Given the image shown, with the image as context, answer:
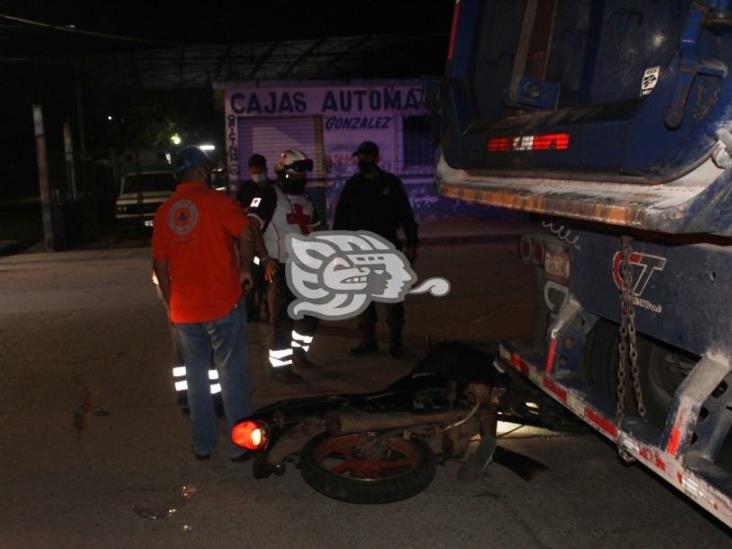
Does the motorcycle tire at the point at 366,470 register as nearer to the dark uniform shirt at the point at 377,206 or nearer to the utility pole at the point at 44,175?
the dark uniform shirt at the point at 377,206

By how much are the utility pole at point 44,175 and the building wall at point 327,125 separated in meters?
4.11

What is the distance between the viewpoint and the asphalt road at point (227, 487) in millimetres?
4016

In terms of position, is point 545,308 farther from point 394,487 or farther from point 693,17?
point 693,17

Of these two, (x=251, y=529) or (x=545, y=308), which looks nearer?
(x=251, y=529)

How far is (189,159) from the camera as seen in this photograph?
484 centimetres

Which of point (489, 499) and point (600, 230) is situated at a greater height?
point (600, 230)

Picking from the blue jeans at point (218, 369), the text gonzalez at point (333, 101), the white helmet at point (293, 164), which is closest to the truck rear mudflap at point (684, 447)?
the blue jeans at point (218, 369)

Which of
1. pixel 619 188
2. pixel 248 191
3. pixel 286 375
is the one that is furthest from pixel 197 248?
pixel 248 191

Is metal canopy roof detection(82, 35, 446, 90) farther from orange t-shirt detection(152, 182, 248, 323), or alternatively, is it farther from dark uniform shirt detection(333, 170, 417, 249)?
orange t-shirt detection(152, 182, 248, 323)

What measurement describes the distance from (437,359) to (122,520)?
1941 mm

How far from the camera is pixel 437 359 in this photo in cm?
474

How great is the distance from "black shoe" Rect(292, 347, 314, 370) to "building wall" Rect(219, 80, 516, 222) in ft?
41.3

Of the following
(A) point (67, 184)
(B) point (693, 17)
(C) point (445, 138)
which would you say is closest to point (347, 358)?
(C) point (445, 138)

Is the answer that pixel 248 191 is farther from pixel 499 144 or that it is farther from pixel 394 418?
pixel 394 418
